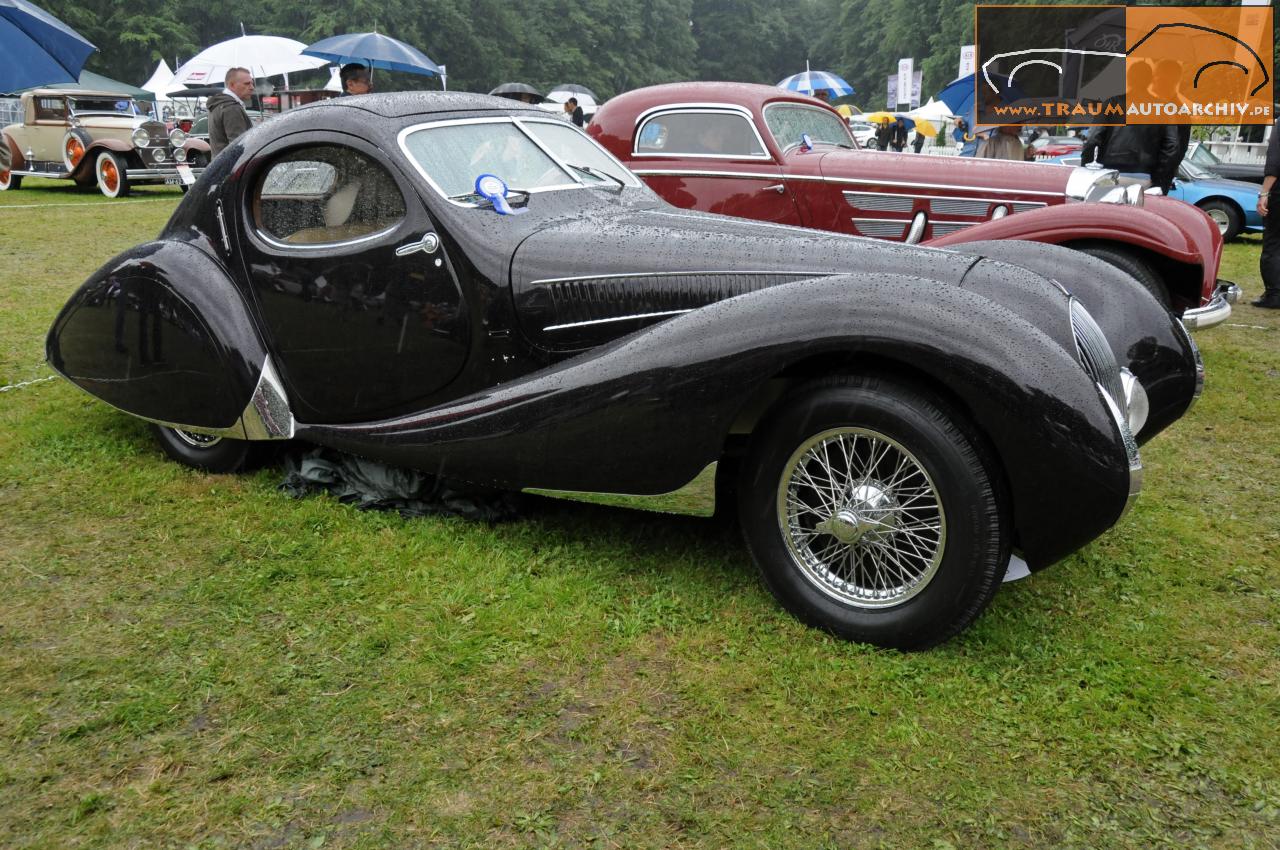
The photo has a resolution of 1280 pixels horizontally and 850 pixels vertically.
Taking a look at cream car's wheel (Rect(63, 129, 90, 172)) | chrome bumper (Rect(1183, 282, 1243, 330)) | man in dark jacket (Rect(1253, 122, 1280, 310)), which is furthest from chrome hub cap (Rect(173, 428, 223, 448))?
cream car's wheel (Rect(63, 129, 90, 172))

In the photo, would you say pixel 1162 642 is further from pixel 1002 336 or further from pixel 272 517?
pixel 272 517

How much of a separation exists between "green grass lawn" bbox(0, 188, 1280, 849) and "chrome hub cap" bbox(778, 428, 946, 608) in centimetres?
23

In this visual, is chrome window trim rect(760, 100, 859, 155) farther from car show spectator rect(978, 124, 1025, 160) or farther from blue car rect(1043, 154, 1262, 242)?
blue car rect(1043, 154, 1262, 242)

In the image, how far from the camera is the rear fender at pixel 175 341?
4.07 metres

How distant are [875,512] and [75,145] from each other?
18.4m

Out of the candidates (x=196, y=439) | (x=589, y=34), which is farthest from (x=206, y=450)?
(x=589, y=34)

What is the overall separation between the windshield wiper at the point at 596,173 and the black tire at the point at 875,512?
184cm

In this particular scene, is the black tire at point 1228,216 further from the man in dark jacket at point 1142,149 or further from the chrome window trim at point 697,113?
the chrome window trim at point 697,113

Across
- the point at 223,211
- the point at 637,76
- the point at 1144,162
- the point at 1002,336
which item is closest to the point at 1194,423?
the point at 1002,336

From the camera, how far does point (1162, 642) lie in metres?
3.11

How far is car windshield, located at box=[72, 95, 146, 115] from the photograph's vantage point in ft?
58.2

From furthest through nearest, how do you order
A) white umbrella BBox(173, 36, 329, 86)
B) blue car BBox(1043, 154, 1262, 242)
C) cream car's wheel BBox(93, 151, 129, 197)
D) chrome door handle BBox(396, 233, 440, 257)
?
white umbrella BBox(173, 36, 329, 86) < cream car's wheel BBox(93, 151, 129, 197) < blue car BBox(1043, 154, 1262, 242) < chrome door handle BBox(396, 233, 440, 257)

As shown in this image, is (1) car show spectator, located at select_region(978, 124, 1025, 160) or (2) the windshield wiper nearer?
(2) the windshield wiper

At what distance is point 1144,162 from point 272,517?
8222 mm
